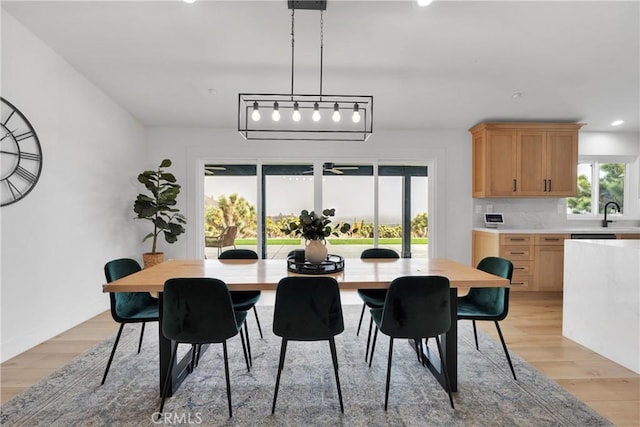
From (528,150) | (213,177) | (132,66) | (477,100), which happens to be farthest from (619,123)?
(132,66)

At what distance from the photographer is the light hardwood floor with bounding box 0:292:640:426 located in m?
1.94

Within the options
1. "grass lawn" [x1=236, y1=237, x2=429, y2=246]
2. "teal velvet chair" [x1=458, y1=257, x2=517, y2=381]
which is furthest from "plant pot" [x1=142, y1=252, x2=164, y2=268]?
"teal velvet chair" [x1=458, y1=257, x2=517, y2=381]

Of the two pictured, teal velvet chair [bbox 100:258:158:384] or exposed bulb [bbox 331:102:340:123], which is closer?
teal velvet chair [bbox 100:258:158:384]

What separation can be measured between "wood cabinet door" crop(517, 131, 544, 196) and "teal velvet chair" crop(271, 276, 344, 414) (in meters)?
3.73

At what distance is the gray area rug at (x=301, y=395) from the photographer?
5.72 feet

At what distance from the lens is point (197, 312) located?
1751mm

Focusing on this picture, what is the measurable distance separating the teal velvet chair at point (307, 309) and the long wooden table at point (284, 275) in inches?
5.4

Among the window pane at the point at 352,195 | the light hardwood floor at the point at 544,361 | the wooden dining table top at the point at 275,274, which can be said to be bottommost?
the light hardwood floor at the point at 544,361

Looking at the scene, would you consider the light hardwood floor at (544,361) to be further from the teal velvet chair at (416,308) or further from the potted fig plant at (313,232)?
the potted fig plant at (313,232)

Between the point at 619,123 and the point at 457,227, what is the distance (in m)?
2.73

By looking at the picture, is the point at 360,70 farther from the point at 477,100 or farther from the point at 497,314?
the point at 497,314

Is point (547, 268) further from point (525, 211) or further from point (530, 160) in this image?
point (530, 160)

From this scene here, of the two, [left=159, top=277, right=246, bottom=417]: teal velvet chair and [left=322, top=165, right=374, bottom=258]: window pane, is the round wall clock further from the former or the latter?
[left=322, top=165, right=374, bottom=258]: window pane

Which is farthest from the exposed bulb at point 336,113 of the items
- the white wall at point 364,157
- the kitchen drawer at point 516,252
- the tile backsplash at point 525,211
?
the tile backsplash at point 525,211
